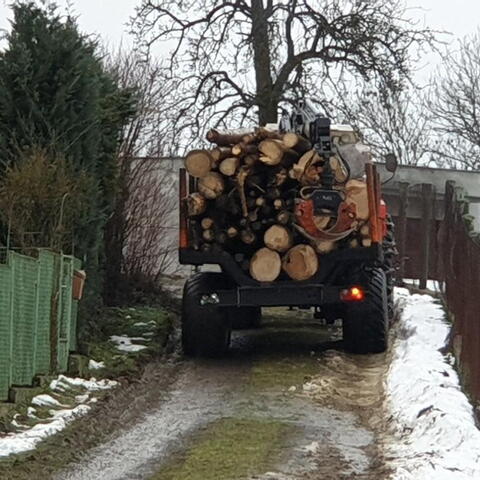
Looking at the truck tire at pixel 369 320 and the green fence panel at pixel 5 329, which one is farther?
the truck tire at pixel 369 320

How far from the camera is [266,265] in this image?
42.2 feet

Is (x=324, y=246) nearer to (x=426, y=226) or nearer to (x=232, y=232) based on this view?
(x=232, y=232)

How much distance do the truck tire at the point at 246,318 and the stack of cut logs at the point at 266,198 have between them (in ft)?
6.78

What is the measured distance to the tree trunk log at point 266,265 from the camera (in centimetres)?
1287

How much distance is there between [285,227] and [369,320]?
1.60 m

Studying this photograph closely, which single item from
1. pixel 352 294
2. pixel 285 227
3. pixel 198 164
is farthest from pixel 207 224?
pixel 352 294

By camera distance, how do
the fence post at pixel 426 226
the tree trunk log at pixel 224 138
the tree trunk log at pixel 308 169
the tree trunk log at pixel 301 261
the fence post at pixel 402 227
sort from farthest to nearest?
the fence post at pixel 402 227, the fence post at pixel 426 226, the tree trunk log at pixel 224 138, the tree trunk log at pixel 301 261, the tree trunk log at pixel 308 169

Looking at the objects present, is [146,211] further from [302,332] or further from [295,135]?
[295,135]

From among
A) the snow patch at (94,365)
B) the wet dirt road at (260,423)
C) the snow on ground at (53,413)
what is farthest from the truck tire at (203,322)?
the snow on ground at (53,413)

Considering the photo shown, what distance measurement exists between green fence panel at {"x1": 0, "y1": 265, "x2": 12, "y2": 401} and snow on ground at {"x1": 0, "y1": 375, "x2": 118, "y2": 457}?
31cm

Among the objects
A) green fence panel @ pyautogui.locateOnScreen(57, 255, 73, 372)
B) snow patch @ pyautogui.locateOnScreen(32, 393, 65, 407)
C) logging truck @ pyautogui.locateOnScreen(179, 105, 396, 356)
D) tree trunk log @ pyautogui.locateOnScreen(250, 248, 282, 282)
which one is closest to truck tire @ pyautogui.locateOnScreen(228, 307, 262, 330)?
logging truck @ pyautogui.locateOnScreen(179, 105, 396, 356)

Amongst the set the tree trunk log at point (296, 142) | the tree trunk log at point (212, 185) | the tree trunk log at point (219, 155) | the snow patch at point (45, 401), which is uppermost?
the tree trunk log at point (296, 142)

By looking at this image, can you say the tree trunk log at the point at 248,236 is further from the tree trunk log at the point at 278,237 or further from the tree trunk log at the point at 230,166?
the tree trunk log at the point at 230,166

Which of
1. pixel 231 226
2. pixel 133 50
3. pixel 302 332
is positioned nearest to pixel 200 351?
pixel 231 226
